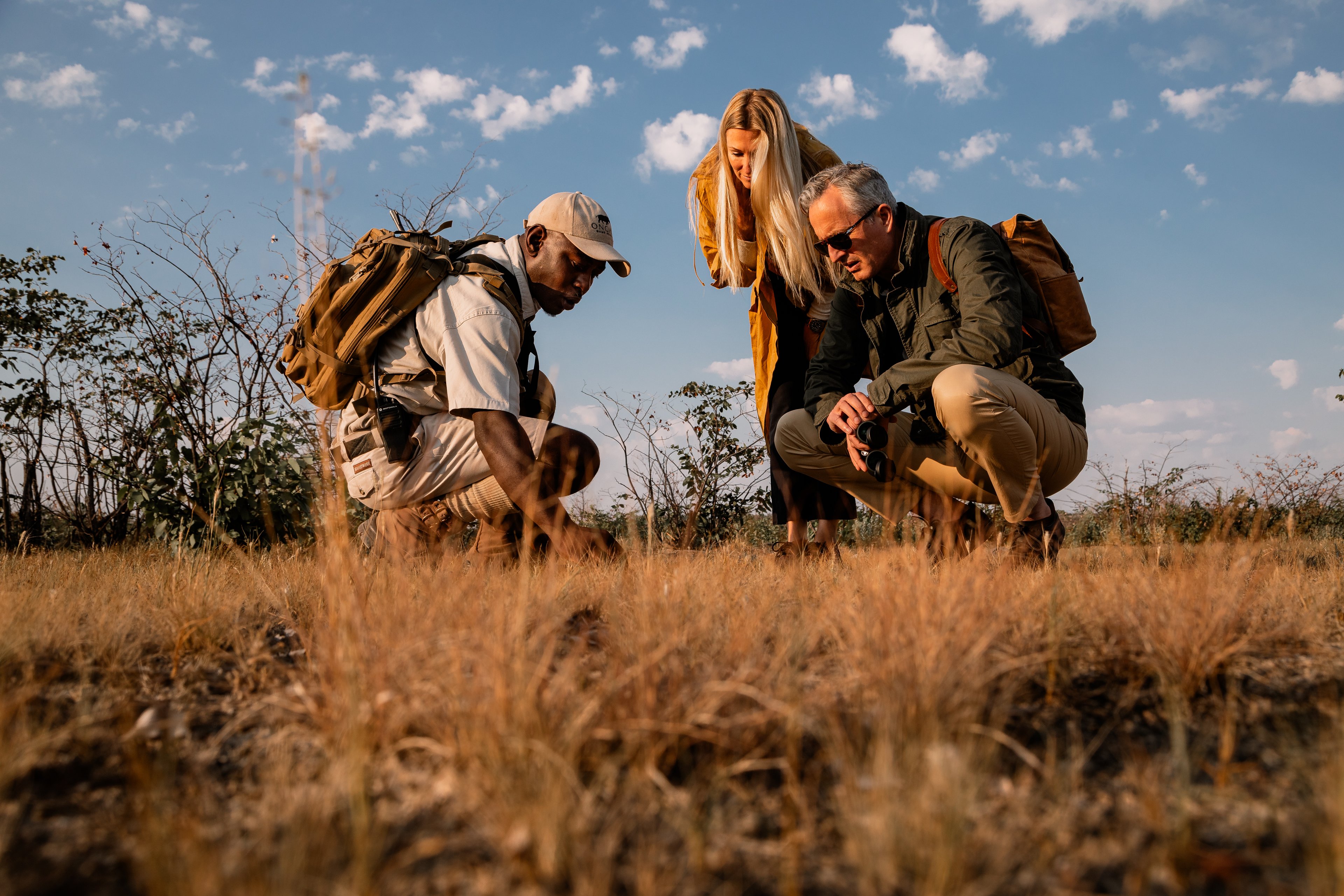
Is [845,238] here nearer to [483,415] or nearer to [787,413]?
[787,413]

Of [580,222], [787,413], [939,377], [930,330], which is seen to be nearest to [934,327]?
[930,330]

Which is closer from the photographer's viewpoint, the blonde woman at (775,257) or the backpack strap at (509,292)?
the backpack strap at (509,292)

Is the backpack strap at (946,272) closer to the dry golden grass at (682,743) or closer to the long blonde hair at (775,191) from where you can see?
the long blonde hair at (775,191)

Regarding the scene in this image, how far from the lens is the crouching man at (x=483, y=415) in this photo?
2.73m

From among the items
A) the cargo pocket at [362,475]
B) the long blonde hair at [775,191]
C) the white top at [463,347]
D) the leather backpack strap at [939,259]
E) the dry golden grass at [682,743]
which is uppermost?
the long blonde hair at [775,191]

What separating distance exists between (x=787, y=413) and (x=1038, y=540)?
127 centimetres

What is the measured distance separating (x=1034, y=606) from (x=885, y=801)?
112 cm

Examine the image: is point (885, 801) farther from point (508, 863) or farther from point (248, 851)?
point (248, 851)

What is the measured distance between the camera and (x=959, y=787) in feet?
3.34

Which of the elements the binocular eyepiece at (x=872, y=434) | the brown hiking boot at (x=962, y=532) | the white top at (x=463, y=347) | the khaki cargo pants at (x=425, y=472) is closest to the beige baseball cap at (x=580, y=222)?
the white top at (x=463, y=347)

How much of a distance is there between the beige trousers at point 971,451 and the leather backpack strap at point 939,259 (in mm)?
395

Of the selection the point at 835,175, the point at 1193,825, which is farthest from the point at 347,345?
the point at 1193,825

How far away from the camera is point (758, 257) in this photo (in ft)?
12.5

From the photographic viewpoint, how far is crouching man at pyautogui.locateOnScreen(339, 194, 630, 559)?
273 centimetres
